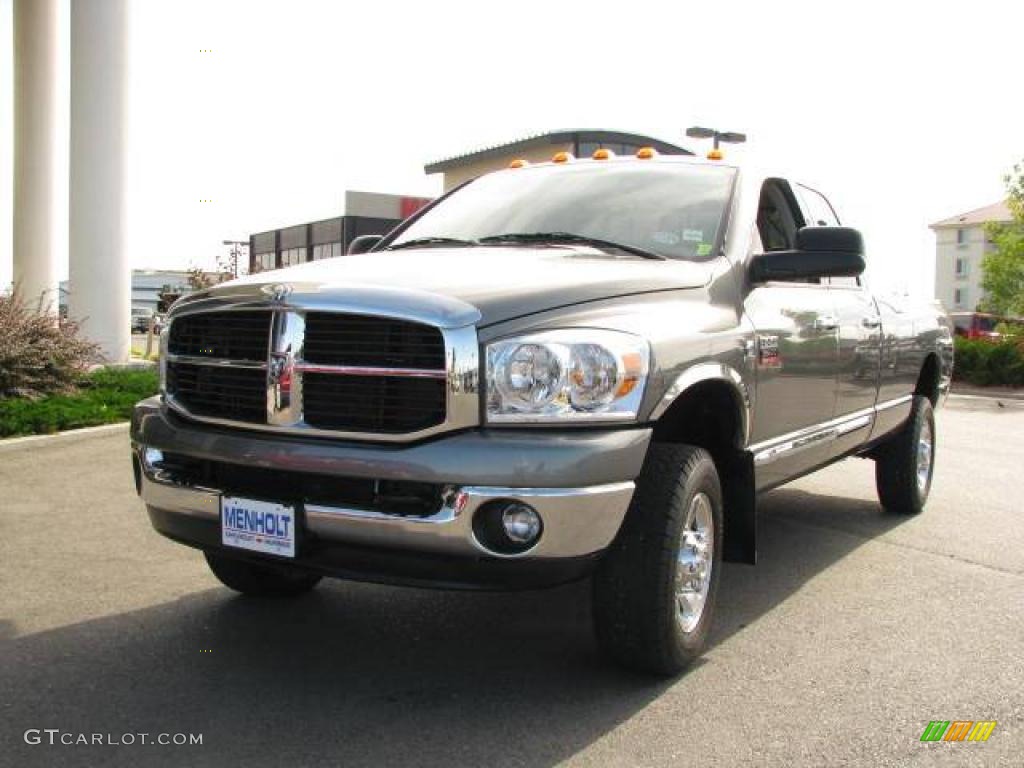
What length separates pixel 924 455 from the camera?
261 inches

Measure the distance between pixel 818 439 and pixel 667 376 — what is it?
1.76 meters

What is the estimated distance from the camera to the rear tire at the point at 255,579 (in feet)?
14.0

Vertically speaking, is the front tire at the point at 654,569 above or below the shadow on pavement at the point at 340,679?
above

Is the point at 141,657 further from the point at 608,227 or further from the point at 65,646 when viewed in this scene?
the point at 608,227

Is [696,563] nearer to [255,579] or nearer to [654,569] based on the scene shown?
[654,569]

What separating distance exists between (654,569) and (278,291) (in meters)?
1.49

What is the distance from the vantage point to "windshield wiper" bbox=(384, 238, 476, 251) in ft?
14.2

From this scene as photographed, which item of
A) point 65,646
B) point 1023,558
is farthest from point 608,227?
point 1023,558

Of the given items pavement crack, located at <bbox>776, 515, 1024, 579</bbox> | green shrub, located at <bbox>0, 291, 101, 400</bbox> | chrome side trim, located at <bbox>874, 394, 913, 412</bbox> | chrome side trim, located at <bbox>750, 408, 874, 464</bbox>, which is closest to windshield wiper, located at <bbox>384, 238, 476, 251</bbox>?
chrome side trim, located at <bbox>750, 408, 874, 464</bbox>

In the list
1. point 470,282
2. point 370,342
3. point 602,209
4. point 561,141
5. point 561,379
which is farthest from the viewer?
point 561,141

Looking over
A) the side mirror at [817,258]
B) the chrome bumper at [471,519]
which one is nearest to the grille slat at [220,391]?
the chrome bumper at [471,519]

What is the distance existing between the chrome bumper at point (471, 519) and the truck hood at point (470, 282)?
0.54 meters

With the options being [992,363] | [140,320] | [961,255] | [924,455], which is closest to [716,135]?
[992,363]

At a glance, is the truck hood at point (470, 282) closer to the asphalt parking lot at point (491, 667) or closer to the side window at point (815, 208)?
the asphalt parking lot at point (491, 667)
